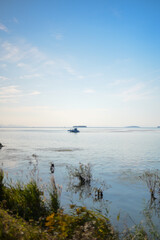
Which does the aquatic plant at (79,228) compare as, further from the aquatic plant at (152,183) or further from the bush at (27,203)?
the aquatic plant at (152,183)

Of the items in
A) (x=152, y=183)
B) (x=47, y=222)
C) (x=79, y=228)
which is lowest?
(x=152, y=183)

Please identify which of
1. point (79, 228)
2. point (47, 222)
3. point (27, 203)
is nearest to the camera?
point (79, 228)

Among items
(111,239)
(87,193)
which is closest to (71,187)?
(87,193)

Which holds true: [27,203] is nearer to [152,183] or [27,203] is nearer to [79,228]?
[79,228]

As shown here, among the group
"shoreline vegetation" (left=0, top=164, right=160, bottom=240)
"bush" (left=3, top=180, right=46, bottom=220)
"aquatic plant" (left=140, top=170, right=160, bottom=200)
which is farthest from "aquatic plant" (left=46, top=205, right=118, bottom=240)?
"aquatic plant" (left=140, top=170, right=160, bottom=200)

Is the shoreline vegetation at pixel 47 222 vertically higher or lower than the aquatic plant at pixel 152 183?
higher

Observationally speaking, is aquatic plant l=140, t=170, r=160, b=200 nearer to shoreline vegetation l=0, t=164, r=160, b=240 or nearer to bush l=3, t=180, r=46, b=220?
shoreline vegetation l=0, t=164, r=160, b=240

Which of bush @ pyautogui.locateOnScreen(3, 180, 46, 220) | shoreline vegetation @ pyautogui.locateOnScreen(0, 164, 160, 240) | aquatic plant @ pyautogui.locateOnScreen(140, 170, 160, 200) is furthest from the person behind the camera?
aquatic plant @ pyautogui.locateOnScreen(140, 170, 160, 200)

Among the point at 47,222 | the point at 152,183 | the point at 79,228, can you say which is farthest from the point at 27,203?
the point at 152,183

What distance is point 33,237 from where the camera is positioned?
227 inches

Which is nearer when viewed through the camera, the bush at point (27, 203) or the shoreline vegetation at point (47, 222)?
the shoreline vegetation at point (47, 222)

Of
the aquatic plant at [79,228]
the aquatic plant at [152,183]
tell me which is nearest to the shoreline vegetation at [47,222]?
the aquatic plant at [79,228]

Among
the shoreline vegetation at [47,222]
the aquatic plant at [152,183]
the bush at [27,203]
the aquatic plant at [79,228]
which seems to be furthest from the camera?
the aquatic plant at [152,183]

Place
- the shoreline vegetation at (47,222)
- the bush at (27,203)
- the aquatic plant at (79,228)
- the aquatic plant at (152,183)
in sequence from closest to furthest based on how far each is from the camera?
the shoreline vegetation at (47,222), the aquatic plant at (79,228), the bush at (27,203), the aquatic plant at (152,183)
